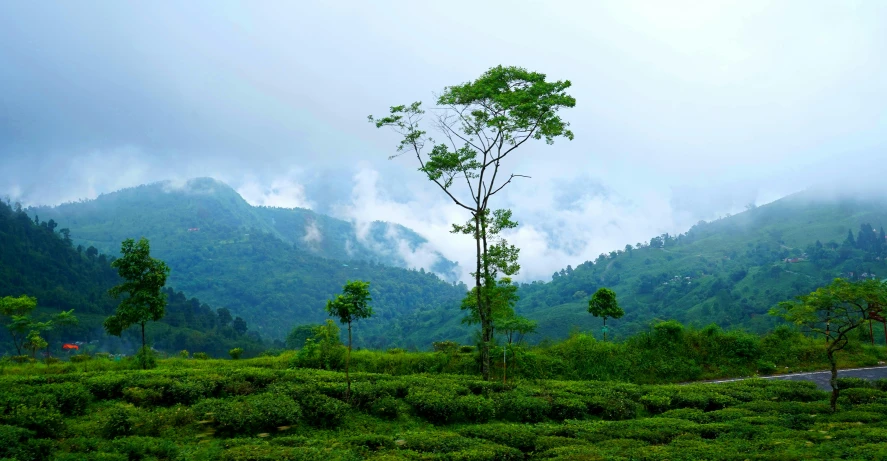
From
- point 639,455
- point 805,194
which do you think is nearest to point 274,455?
point 639,455

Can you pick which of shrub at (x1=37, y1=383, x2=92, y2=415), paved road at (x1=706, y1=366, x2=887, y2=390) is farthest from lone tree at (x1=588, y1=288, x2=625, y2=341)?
shrub at (x1=37, y1=383, x2=92, y2=415)

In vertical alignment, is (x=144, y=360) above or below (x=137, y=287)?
below

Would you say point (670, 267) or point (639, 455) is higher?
point (670, 267)

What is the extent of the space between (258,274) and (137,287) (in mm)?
130501

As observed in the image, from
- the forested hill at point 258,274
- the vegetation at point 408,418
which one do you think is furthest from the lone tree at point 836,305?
the forested hill at point 258,274

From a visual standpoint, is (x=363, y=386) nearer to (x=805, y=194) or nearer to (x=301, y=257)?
(x=301, y=257)

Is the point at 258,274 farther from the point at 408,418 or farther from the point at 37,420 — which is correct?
the point at 37,420

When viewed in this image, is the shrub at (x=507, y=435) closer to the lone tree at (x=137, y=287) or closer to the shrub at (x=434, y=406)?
the shrub at (x=434, y=406)

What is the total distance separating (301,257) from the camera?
160000mm

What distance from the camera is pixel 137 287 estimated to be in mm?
20312

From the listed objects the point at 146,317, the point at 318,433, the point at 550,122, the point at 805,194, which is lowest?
the point at 318,433

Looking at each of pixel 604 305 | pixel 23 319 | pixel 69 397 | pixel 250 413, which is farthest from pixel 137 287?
pixel 604 305

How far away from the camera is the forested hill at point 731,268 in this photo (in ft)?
255

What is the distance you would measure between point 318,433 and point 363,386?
8.84 feet
